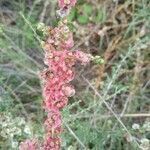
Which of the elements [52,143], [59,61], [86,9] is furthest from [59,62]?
[86,9]

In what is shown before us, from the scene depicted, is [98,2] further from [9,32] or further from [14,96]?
[14,96]

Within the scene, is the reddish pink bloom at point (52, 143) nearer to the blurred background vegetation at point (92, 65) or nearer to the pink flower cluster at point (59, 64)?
the pink flower cluster at point (59, 64)

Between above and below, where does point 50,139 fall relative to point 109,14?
below

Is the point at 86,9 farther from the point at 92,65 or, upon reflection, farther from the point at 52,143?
the point at 52,143

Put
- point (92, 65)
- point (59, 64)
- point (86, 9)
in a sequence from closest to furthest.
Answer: point (59, 64) < point (92, 65) < point (86, 9)

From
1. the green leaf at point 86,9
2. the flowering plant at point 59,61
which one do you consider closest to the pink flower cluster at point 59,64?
the flowering plant at point 59,61

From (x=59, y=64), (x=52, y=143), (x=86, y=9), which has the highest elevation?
(x=86, y=9)

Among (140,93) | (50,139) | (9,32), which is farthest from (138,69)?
(50,139)

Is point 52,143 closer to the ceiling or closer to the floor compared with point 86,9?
closer to the floor
